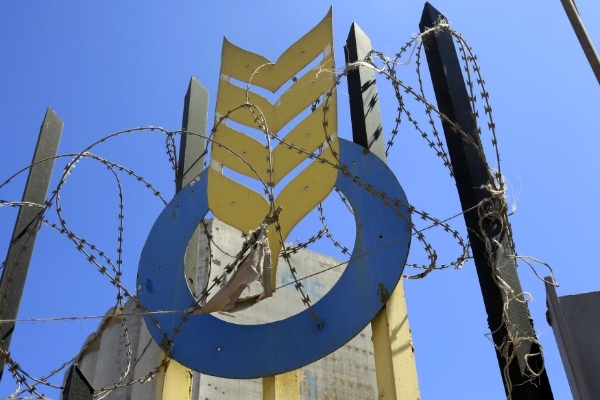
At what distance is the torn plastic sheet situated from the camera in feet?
15.8

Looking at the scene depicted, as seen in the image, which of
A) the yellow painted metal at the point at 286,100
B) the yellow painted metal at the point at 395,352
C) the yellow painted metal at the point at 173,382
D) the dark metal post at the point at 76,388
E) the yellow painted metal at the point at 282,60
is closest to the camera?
the dark metal post at the point at 76,388

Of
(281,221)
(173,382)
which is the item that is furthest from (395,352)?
(173,382)

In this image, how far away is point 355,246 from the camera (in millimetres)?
5625

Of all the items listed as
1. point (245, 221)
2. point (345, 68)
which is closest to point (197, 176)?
point (245, 221)

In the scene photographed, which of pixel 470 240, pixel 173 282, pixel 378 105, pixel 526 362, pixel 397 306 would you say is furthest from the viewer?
pixel 378 105

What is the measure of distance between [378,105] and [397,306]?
6.85ft

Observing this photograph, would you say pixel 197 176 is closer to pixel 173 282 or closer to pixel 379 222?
pixel 173 282

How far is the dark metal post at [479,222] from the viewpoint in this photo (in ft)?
13.6

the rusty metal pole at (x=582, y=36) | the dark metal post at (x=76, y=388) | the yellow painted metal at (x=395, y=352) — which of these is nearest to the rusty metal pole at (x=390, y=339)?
the yellow painted metal at (x=395, y=352)

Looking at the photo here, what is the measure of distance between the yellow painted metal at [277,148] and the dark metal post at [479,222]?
3.48ft

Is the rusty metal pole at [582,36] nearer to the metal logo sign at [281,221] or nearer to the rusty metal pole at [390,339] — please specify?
the metal logo sign at [281,221]

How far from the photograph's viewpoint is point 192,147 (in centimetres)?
708

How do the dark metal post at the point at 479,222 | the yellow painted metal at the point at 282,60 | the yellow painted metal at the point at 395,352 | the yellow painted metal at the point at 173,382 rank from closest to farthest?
the dark metal post at the point at 479,222, the yellow painted metal at the point at 395,352, the yellow painted metal at the point at 173,382, the yellow painted metal at the point at 282,60

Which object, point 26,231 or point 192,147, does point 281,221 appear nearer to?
point 192,147
